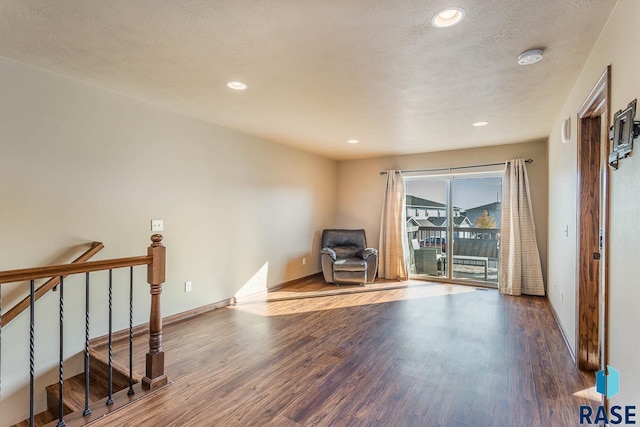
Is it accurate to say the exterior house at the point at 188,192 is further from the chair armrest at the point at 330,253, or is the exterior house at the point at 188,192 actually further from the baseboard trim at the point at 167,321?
the chair armrest at the point at 330,253

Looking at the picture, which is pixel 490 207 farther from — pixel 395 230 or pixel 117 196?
pixel 117 196

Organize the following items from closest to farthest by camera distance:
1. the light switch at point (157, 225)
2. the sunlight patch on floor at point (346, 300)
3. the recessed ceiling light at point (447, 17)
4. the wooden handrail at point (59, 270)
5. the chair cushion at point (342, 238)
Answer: the wooden handrail at point (59, 270), the recessed ceiling light at point (447, 17), the light switch at point (157, 225), the sunlight patch on floor at point (346, 300), the chair cushion at point (342, 238)

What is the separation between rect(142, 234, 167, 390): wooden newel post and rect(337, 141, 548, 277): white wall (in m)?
4.52

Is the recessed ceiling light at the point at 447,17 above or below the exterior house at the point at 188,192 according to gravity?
above

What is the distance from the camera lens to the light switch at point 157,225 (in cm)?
329

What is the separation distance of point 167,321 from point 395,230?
4037 mm

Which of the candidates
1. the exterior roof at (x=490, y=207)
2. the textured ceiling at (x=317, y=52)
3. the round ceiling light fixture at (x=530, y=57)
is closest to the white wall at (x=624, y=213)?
the textured ceiling at (x=317, y=52)

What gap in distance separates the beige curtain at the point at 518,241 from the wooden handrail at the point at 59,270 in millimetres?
4923

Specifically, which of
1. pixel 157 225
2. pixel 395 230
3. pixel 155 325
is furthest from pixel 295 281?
pixel 155 325

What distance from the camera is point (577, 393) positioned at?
2105mm

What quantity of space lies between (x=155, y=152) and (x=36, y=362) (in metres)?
2.10

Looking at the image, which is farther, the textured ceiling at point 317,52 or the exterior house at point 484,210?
the exterior house at point 484,210

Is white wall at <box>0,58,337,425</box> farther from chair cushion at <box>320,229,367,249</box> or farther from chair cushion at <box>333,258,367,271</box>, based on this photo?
chair cushion at <box>320,229,367,249</box>

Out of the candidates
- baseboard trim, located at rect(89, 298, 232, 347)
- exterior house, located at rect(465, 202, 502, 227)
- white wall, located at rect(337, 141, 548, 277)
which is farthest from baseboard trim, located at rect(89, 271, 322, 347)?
exterior house, located at rect(465, 202, 502, 227)
